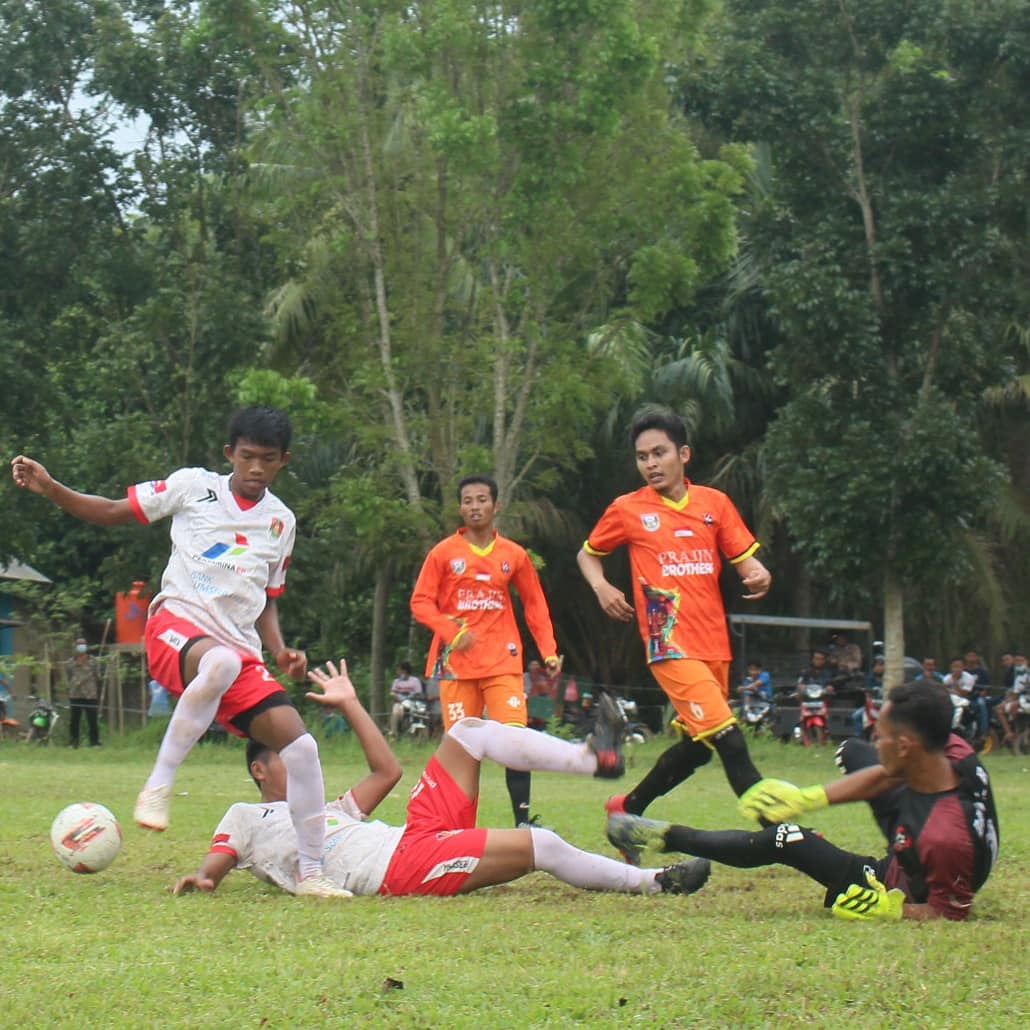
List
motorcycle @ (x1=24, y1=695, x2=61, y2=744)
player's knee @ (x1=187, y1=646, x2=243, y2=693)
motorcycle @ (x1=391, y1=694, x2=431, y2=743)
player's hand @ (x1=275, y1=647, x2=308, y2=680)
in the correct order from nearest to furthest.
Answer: player's knee @ (x1=187, y1=646, x2=243, y2=693) → player's hand @ (x1=275, y1=647, x2=308, y2=680) → motorcycle @ (x1=391, y1=694, x2=431, y2=743) → motorcycle @ (x1=24, y1=695, x2=61, y2=744)

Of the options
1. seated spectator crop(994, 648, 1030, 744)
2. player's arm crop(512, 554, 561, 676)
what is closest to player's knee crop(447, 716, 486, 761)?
player's arm crop(512, 554, 561, 676)

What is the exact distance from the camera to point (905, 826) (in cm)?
598

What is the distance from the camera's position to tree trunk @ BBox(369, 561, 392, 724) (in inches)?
999

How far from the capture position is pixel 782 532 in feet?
93.4

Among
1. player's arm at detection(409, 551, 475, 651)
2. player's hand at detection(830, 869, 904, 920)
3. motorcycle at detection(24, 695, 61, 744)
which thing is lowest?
motorcycle at detection(24, 695, 61, 744)

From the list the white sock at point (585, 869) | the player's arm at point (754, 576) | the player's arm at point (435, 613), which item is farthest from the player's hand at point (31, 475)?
the player's arm at point (754, 576)

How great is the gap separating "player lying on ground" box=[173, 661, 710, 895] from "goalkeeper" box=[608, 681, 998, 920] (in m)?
0.39

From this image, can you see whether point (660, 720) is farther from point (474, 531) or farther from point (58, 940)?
point (58, 940)

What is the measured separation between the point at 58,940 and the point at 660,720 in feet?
76.0

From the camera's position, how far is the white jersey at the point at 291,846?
267 inches

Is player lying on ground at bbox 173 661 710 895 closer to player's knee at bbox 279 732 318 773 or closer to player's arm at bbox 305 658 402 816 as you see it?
player's arm at bbox 305 658 402 816

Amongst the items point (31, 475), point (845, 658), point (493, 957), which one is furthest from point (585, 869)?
point (845, 658)

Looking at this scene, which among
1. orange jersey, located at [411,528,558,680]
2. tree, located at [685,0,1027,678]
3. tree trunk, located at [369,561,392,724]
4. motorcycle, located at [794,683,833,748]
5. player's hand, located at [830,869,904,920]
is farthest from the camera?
tree trunk, located at [369,561,392,724]

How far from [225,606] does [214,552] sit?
0.23 metres
